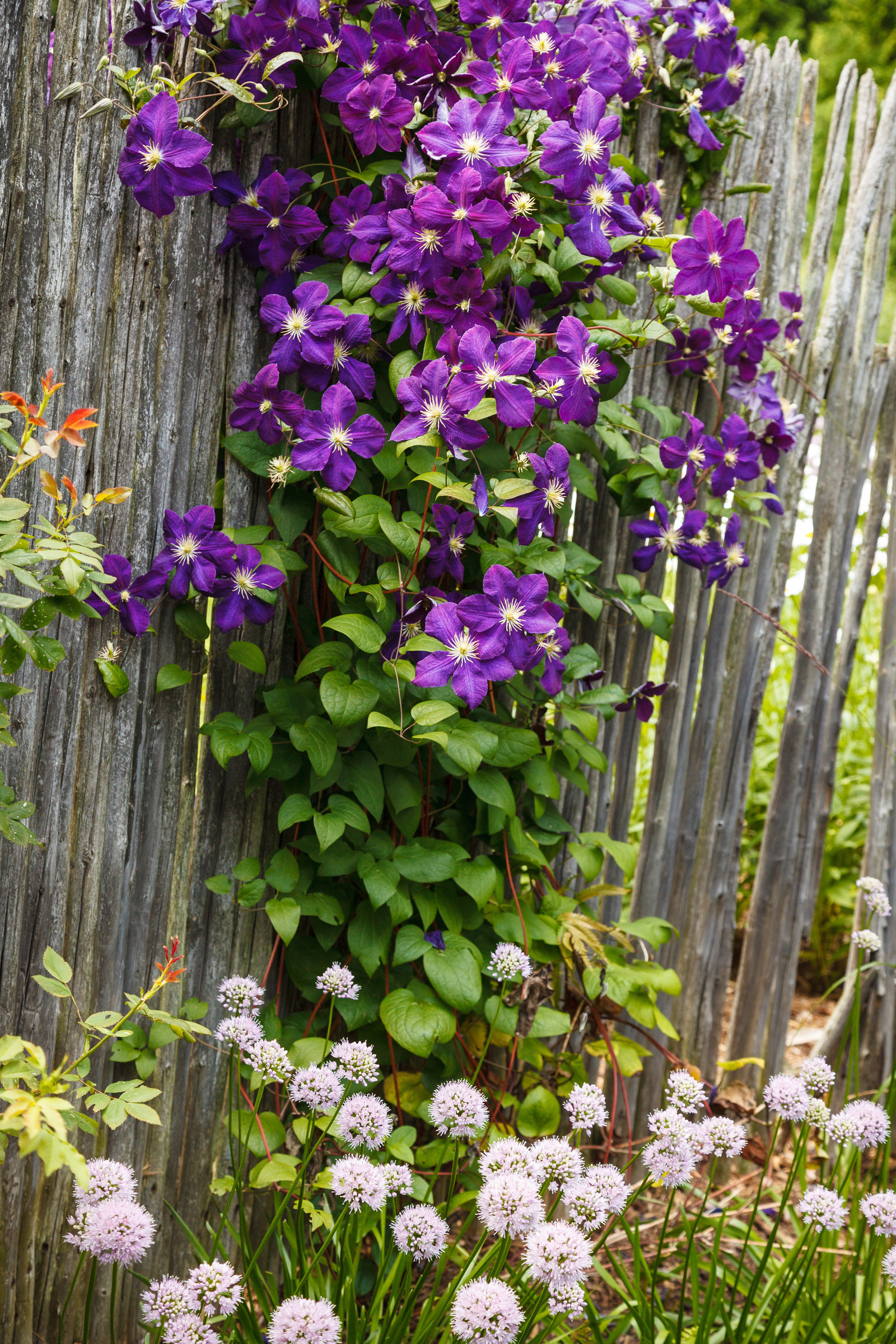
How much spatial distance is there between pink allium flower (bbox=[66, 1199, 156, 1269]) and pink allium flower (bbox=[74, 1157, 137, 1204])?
19 mm

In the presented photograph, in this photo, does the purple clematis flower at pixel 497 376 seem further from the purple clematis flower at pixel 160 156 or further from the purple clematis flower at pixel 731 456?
the purple clematis flower at pixel 731 456

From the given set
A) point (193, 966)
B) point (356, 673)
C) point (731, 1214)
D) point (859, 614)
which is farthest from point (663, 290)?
point (731, 1214)

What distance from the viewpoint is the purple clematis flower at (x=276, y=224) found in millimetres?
1367

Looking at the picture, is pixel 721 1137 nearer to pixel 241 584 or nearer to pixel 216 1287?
pixel 216 1287

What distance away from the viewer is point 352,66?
4.41 feet

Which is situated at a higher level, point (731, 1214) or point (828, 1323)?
point (828, 1323)

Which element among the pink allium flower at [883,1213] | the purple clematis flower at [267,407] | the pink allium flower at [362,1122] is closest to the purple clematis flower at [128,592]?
the purple clematis flower at [267,407]

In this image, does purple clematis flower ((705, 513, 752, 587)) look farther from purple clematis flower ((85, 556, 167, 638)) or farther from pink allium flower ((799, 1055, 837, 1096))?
purple clematis flower ((85, 556, 167, 638))

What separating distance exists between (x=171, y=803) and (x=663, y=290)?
1.10 m

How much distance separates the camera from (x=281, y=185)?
53.1 inches

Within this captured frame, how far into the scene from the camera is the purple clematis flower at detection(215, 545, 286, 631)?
1.37 m

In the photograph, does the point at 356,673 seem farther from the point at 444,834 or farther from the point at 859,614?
the point at 859,614

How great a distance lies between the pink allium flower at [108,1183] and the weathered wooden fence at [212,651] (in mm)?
366

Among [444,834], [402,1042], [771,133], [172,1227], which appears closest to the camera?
[402,1042]
